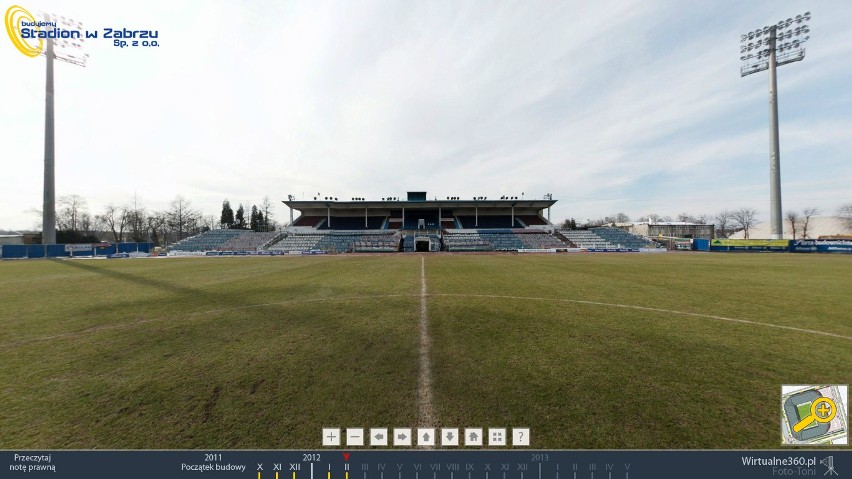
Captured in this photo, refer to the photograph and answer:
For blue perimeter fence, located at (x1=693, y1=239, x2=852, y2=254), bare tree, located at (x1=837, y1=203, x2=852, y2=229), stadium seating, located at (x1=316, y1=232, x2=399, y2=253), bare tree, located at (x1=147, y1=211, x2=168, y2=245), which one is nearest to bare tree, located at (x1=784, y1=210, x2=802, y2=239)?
bare tree, located at (x1=837, y1=203, x2=852, y2=229)

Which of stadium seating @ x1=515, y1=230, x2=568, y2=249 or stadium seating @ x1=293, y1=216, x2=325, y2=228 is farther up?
stadium seating @ x1=293, y1=216, x2=325, y2=228

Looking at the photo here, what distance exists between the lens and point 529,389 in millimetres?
3436

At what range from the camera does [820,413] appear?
302cm

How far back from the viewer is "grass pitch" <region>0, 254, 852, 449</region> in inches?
110

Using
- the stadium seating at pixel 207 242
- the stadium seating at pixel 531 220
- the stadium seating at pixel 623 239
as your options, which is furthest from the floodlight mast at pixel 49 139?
the stadium seating at pixel 623 239

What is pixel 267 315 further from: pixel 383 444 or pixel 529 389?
pixel 529 389

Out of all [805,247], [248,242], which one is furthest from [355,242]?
[805,247]

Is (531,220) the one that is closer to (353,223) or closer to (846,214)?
(353,223)

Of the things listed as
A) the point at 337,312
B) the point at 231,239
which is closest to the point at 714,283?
the point at 337,312

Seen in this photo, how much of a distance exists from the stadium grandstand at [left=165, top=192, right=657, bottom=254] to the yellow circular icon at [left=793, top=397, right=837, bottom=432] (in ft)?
139

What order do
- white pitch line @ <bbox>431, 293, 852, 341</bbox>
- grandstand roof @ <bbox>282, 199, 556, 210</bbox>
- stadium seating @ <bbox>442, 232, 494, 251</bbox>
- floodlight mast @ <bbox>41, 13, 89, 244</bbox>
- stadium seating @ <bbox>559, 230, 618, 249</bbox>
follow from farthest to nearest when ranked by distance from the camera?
grandstand roof @ <bbox>282, 199, 556, 210</bbox> < stadium seating @ <bbox>559, 230, 618, 249</bbox> < stadium seating @ <bbox>442, 232, 494, 251</bbox> < floodlight mast @ <bbox>41, 13, 89, 244</bbox> < white pitch line @ <bbox>431, 293, 852, 341</bbox>

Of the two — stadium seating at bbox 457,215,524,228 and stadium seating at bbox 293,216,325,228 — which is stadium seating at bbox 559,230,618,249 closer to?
stadium seating at bbox 457,215,524,228
